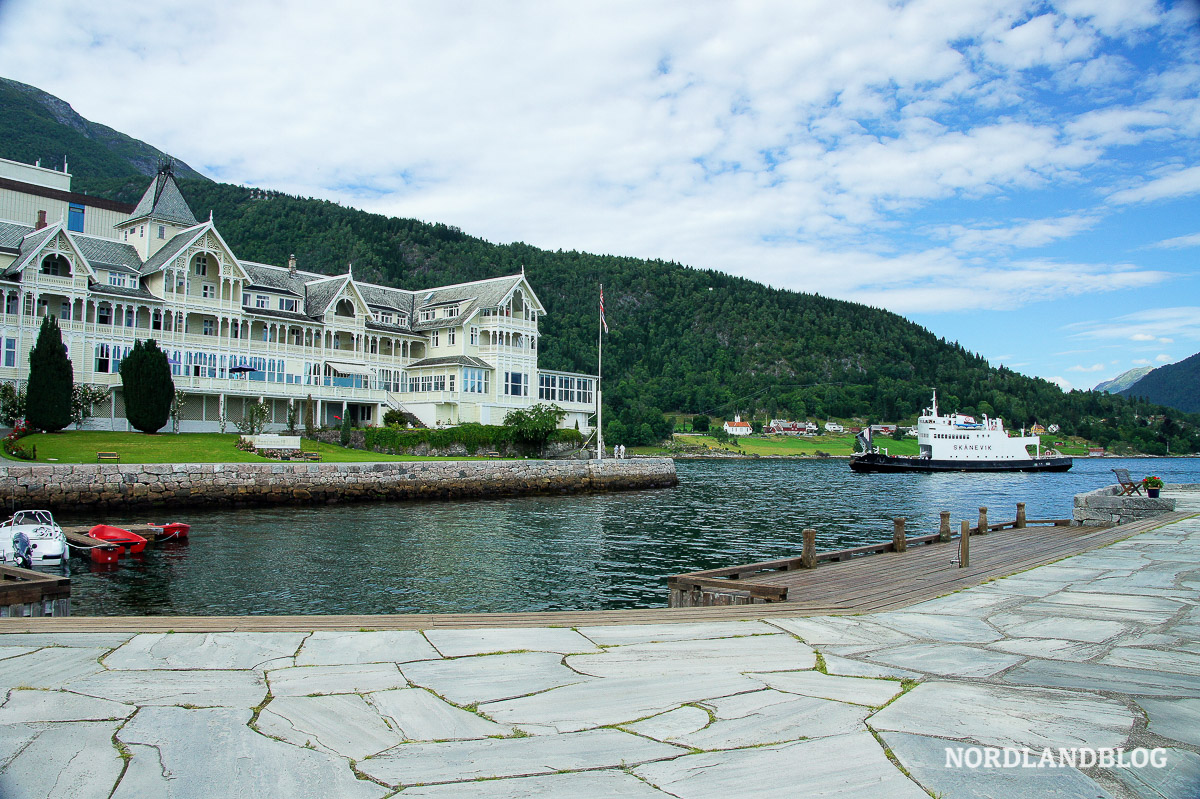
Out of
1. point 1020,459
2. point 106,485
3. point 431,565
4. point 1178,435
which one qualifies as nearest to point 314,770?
point 431,565

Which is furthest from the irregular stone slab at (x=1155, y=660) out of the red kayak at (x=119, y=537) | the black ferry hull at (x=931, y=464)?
the black ferry hull at (x=931, y=464)

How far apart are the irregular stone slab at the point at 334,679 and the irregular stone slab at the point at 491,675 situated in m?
0.18

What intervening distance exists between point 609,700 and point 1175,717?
4178 mm

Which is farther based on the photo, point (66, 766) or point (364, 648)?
point (364, 648)

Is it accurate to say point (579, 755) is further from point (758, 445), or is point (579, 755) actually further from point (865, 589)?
point (758, 445)

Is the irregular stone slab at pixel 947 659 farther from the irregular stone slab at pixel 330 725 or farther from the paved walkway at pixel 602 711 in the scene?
the irregular stone slab at pixel 330 725

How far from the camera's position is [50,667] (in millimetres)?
6859

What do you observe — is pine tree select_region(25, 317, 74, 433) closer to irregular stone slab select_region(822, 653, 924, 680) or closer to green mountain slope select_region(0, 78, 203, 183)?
irregular stone slab select_region(822, 653, 924, 680)

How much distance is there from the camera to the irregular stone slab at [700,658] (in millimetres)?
7043

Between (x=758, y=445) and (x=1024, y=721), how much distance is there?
161m

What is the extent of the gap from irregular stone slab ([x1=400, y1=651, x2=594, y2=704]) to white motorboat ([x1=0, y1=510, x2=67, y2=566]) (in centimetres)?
1982

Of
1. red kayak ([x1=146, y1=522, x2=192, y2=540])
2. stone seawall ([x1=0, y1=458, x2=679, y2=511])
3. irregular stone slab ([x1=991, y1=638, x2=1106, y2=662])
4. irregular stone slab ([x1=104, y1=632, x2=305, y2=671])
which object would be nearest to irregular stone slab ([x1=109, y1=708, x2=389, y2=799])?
irregular stone slab ([x1=104, y1=632, x2=305, y2=671])

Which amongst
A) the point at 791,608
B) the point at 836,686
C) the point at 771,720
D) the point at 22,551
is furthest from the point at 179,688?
the point at 22,551

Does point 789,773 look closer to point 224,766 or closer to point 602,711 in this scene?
point 602,711
